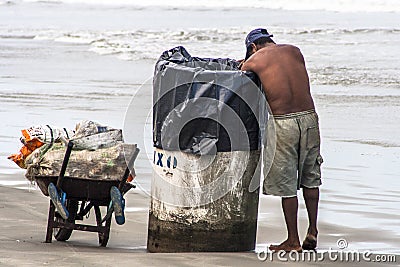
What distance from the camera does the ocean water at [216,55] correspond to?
29.8 ft

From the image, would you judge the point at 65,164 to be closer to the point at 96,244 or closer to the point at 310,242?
the point at 96,244

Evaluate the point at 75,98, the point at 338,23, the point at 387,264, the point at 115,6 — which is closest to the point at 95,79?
the point at 75,98

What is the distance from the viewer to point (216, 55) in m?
22.8

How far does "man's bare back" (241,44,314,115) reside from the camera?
5957 mm

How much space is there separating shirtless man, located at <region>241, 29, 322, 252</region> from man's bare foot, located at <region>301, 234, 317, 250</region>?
0.14 m

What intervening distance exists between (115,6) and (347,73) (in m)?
37.1

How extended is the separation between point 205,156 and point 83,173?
3.11 feet

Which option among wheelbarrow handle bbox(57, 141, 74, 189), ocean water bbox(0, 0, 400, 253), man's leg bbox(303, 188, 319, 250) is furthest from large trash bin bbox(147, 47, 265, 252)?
ocean water bbox(0, 0, 400, 253)

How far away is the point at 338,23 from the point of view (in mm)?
36375

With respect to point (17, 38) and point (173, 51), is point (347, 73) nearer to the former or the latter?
point (173, 51)

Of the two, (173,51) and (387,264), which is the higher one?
(173,51)

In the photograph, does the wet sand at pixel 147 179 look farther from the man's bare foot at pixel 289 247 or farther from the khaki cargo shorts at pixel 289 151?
the khaki cargo shorts at pixel 289 151

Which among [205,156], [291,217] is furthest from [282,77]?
[291,217]

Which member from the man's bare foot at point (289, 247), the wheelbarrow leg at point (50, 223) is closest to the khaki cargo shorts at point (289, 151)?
the man's bare foot at point (289, 247)
